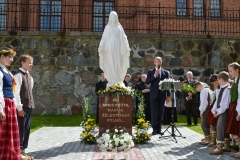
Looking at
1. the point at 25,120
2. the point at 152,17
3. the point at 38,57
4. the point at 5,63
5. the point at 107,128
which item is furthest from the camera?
the point at 152,17

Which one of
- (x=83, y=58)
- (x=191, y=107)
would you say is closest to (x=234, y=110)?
(x=191, y=107)

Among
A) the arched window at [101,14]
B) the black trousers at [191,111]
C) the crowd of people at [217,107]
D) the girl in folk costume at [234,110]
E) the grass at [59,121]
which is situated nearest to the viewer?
the girl in folk costume at [234,110]

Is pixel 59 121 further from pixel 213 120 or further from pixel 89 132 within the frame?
pixel 213 120

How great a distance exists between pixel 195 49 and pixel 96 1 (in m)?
10.5

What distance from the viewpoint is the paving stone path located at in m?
6.33

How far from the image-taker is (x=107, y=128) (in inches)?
304

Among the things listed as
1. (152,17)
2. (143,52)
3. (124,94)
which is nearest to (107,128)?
(124,94)

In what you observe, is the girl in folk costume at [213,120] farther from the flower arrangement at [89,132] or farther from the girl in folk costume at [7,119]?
the girl in folk costume at [7,119]

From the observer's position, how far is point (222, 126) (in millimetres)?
6719

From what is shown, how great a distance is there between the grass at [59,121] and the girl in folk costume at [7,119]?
5131 mm

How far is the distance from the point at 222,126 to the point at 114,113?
2.75 meters

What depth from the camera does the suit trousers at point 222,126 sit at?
670 centimetres

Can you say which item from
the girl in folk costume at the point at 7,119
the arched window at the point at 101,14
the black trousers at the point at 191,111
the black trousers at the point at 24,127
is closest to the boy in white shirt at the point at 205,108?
the black trousers at the point at 191,111

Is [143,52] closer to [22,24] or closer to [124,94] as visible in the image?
[124,94]
